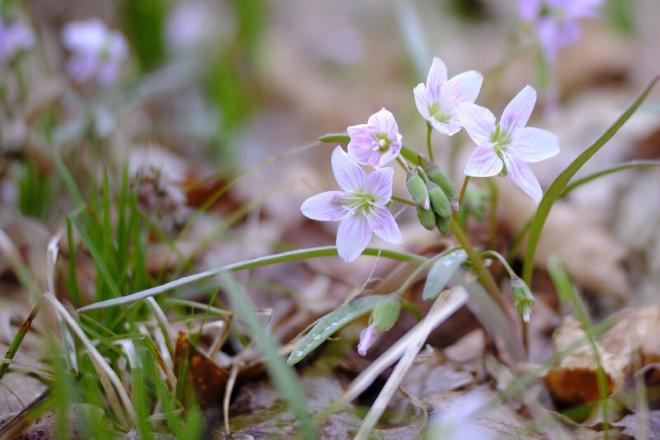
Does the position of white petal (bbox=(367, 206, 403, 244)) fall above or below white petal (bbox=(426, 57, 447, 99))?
below

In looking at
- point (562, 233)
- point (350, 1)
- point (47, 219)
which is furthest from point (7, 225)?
point (350, 1)

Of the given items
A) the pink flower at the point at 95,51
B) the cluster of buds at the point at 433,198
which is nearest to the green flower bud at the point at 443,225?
the cluster of buds at the point at 433,198

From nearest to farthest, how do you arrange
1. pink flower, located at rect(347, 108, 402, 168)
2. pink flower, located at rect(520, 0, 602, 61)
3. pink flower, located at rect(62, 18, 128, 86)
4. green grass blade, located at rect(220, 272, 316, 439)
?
green grass blade, located at rect(220, 272, 316, 439) → pink flower, located at rect(347, 108, 402, 168) → pink flower, located at rect(520, 0, 602, 61) → pink flower, located at rect(62, 18, 128, 86)

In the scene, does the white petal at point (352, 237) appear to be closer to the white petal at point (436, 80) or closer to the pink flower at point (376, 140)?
the pink flower at point (376, 140)

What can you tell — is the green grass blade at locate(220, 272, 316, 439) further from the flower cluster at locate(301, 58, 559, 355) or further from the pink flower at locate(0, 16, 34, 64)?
the pink flower at locate(0, 16, 34, 64)

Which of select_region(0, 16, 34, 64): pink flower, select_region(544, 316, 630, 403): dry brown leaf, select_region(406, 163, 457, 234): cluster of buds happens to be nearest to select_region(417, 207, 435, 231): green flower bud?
select_region(406, 163, 457, 234): cluster of buds

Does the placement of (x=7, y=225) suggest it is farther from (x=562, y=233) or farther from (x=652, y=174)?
(x=652, y=174)

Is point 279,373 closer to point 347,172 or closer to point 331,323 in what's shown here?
point 331,323
